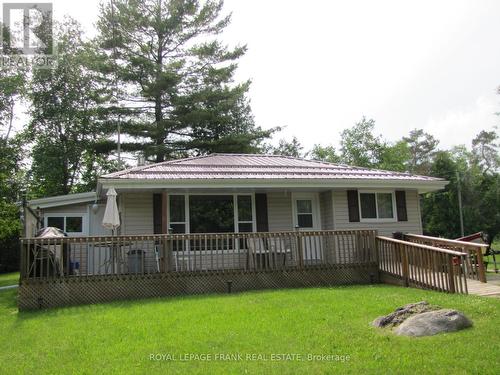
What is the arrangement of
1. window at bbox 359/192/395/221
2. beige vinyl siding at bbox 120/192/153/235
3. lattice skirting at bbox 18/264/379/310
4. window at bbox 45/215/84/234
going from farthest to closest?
1. window at bbox 45/215/84/234
2. window at bbox 359/192/395/221
3. beige vinyl siding at bbox 120/192/153/235
4. lattice skirting at bbox 18/264/379/310

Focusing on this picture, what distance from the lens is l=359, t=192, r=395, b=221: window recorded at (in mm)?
13758

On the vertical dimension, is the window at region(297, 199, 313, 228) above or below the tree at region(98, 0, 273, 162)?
below

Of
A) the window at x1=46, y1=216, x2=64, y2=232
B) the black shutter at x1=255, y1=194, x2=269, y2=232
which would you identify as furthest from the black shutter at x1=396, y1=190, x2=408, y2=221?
the window at x1=46, y1=216, x2=64, y2=232

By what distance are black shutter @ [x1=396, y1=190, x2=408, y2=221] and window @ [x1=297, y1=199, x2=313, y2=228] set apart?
272 centimetres

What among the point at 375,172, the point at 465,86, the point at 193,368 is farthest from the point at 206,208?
the point at 465,86

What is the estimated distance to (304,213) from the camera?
46.0 ft

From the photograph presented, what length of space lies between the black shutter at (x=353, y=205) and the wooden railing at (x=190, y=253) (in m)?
2.12

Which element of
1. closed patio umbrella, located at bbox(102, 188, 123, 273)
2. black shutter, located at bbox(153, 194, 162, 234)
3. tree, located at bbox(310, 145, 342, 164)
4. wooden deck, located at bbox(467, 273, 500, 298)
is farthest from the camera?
tree, located at bbox(310, 145, 342, 164)

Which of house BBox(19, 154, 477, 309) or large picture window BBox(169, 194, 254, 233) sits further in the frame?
large picture window BBox(169, 194, 254, 233)

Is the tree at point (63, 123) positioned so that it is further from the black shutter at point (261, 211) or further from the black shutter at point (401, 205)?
the black shutter at point (401, 205)

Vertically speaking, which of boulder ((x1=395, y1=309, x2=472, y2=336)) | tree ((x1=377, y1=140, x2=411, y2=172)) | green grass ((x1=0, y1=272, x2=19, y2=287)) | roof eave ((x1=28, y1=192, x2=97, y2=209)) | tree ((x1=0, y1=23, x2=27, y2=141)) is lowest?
green grass ((x1=0, y1=272, x2=19, y2=287))

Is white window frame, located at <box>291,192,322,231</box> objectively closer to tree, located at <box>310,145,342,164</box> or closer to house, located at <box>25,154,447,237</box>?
house, located at <box>25,154,447,237</box>

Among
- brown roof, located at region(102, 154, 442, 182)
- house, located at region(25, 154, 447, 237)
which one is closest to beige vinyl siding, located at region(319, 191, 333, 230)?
house, located at region(25, 154, 447, 237)

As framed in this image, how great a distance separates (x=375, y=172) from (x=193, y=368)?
11.1 meters
